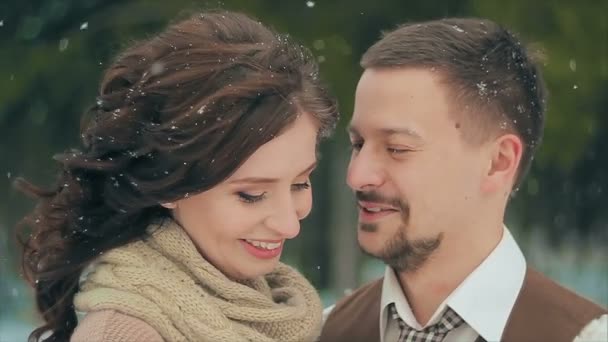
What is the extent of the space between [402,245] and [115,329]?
0.75 m

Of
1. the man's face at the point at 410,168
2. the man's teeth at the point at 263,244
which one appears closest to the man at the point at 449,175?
the man's face at the point at 410,168

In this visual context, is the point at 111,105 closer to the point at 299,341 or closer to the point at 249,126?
the point at 249,126

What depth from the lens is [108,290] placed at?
8.26 ft

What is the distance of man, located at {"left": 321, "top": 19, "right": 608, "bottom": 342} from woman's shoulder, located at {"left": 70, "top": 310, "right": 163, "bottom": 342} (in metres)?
0.63

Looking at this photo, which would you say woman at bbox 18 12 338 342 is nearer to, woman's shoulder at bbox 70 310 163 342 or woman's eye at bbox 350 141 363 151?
woman's shoulder at bbox 70 310 163 342

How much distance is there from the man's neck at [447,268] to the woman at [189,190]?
303mm

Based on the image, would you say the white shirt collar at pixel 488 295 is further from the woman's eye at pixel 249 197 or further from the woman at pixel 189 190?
the woman's eye at pixel 249 197

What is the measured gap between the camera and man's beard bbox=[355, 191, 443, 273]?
2.75m

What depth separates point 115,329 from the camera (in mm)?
2424

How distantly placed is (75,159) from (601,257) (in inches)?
217

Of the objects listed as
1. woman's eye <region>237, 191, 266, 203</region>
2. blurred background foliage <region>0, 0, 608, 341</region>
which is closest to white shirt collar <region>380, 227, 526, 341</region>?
woman's eye <region>237, 191, 266, 203</region>

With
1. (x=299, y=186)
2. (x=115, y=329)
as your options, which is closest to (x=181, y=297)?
(x=115, y=329)

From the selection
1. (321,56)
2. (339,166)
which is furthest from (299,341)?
(339,166)

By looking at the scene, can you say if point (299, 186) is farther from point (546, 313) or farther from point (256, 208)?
point (546, 313)
